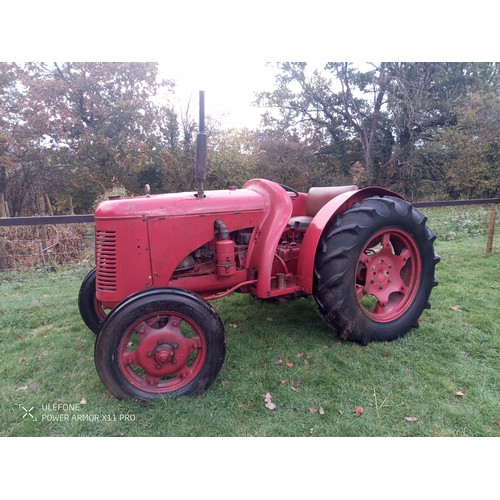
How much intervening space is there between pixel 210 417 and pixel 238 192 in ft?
5.75

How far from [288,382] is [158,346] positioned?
3.21ft

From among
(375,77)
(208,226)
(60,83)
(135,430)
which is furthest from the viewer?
(375,77)

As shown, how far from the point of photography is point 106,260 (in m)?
2.41

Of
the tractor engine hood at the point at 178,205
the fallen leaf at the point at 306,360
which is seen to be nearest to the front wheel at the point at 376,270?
the fallen leaf at the point at 306,360

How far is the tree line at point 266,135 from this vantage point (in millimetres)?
9438

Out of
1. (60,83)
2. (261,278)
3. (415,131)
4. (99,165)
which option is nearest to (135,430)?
(261,278)

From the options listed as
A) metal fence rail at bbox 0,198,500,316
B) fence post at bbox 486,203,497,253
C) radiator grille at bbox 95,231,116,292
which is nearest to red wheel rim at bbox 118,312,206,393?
radiator grille at bbox 95,231,116,292

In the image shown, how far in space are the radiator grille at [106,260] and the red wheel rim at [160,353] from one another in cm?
44

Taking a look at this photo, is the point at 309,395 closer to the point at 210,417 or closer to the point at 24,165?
the point at 210,417

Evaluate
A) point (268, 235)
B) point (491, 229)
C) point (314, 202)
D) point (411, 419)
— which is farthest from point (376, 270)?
point (491, 229)

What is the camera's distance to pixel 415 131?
1388 cm

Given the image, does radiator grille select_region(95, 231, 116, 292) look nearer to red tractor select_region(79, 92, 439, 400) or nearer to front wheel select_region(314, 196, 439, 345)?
red tractor select_region(79, 92, 439, 400)

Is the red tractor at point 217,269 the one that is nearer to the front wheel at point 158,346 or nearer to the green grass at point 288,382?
the front wheel at point 158,346

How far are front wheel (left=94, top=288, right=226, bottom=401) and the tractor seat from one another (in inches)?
50.0
